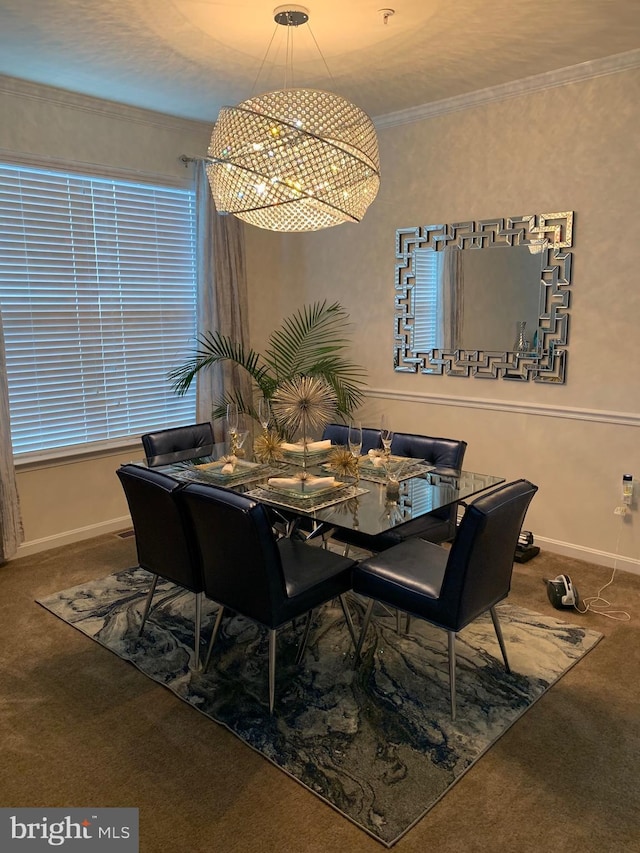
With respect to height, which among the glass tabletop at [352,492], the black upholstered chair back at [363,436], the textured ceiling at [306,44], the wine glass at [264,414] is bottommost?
the glass tabletop at [352,492]

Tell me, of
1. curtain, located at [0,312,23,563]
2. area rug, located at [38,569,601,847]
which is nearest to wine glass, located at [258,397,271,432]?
area rug, located at [38,569,601,847]

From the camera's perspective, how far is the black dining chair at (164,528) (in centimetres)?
261

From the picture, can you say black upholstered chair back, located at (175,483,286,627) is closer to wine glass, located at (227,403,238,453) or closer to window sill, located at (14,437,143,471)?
wine glass, located at (227,403,238,453)

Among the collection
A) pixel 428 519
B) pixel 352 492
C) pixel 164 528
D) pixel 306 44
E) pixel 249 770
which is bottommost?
pixel 249 770

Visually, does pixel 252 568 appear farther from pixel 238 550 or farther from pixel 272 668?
pixel 272 668

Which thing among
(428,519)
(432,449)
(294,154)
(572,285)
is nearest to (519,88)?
(572,285)

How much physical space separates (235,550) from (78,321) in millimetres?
2495

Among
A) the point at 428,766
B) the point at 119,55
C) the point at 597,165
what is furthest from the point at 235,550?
the point at 597,165

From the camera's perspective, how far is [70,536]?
168 inches

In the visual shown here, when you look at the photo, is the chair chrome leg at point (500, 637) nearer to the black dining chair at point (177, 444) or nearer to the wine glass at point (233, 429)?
the wine glass at point (233, 429)

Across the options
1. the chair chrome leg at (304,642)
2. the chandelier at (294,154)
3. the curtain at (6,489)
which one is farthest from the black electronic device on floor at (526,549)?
the curtain at (6,489)

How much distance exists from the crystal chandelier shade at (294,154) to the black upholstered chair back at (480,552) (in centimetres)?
140

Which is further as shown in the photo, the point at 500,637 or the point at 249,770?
the point at 500,637

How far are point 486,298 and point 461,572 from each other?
7.64 ft
